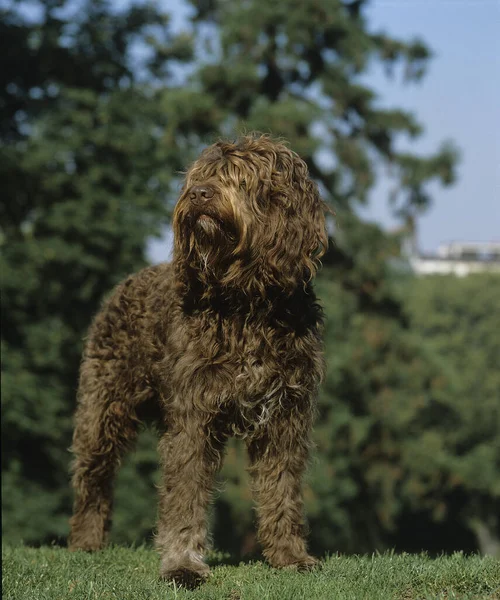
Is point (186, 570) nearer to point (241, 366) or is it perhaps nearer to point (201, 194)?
point (241, 366)

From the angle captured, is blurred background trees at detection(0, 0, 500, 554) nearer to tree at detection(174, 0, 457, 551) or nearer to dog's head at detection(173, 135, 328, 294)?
tree at detection(174, 0, 457, 551)

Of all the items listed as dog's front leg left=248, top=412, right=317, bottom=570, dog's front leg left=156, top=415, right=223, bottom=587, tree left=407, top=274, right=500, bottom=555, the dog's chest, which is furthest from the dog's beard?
tree left=407, top=274, right=500, bottom=555

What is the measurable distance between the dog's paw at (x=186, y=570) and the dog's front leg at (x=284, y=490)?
59 centimetres

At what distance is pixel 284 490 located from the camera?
267 inches

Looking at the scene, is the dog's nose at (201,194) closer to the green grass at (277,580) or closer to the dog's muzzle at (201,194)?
the dog's muzzle at (201,194)

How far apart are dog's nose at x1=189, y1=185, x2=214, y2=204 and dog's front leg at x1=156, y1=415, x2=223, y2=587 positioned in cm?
148

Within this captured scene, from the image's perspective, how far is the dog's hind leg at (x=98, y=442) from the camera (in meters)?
7.99

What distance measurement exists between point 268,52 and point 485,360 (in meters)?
25.5

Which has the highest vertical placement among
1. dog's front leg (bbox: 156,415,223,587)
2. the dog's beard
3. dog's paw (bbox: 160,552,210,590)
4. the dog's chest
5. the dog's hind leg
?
the dog's beard

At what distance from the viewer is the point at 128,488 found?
2158 centimetres

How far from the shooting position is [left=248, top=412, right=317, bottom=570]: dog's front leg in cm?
673

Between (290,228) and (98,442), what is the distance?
113 inches

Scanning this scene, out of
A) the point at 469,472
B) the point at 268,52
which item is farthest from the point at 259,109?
the point at 469,472

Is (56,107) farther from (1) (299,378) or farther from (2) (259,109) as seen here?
(1) (299,378)
